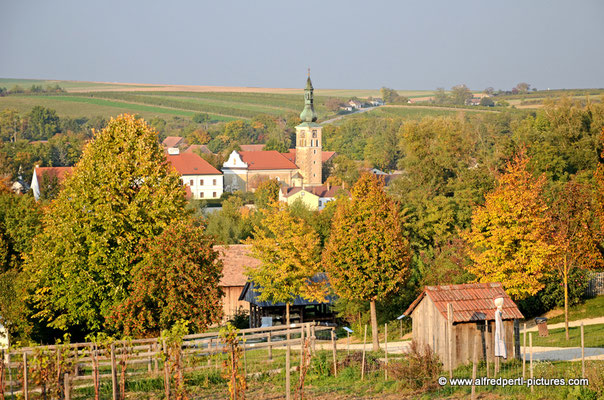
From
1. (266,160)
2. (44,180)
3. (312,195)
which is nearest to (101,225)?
(44,180)

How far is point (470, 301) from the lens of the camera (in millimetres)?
21750

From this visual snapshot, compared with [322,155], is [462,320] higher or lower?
lower

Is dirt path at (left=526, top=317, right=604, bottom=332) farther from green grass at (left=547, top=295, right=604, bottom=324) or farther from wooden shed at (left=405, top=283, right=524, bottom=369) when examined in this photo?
wooden shed at (left=405, top=283, right=524, bottom=369)

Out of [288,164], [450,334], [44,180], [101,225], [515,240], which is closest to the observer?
[450,334]

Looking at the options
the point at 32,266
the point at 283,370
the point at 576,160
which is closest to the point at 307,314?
the point at 32,266

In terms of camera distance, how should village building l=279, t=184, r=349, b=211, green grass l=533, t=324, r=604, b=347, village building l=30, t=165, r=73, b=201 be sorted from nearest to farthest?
green grass l=533, t=324, r=604, b=347, village building l=30, t=165, r=73, b=201, village building l=279, t=184, r=349, b=211

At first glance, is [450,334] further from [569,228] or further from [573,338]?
[569,228]

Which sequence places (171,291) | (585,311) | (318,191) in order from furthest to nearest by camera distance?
(318,191) → (585,311) → (171,291)

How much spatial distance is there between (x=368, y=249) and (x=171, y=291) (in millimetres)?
8419

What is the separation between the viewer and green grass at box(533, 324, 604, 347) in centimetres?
2638

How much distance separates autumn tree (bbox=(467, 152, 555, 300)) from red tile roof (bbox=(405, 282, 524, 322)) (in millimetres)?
7614

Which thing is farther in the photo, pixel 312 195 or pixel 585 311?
pixel 312 195

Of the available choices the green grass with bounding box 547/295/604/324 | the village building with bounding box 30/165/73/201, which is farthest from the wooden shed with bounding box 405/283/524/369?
the village building with bounding box 30/165/73/201

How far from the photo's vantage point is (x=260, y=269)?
35.9m
